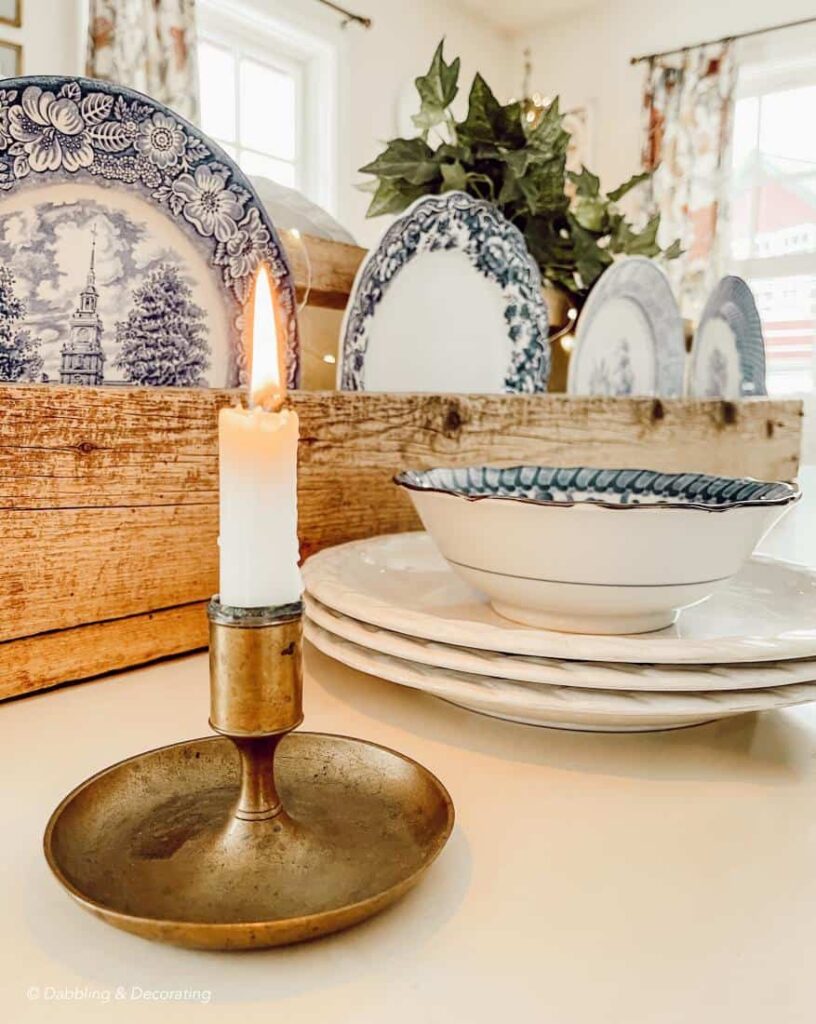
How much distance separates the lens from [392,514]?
735mm

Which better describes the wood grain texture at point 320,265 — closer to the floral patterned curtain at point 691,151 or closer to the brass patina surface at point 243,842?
the brass patina surface at point 243,842

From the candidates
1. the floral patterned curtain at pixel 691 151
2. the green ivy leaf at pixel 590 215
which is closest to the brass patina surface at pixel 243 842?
the green ivy leaf at pixel 590 215

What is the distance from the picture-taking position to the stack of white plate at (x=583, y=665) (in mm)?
386

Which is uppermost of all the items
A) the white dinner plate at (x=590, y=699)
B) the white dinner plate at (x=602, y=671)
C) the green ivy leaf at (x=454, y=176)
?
the green ivy leaf at (x=454, y=176)

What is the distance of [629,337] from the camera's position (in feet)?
4.20

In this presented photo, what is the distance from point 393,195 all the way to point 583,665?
83cm

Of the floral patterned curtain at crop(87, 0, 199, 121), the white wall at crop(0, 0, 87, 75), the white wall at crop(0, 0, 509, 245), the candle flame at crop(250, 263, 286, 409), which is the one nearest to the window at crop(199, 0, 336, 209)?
the white wall at crop(0, 0, 509, 245)

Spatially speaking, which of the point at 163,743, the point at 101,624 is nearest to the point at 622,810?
the point at 163,743

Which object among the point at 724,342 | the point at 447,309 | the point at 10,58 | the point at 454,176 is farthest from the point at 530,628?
the point at 10,58

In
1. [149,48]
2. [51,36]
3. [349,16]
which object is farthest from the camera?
[349,16]

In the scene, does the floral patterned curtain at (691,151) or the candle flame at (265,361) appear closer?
the candle flame at (265,361)

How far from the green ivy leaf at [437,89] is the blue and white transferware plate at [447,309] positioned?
0.26 meters

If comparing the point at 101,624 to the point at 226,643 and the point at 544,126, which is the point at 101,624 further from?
the point at 544,126

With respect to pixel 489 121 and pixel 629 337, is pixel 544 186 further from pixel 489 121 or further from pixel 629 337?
pixel 629 337
